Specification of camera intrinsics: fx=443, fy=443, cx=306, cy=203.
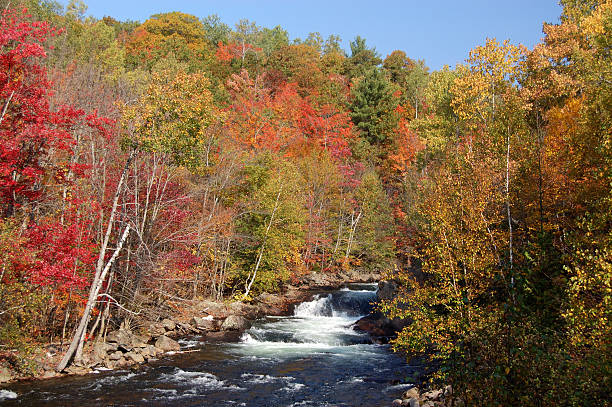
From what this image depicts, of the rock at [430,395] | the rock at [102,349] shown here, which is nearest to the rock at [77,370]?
the rock at [102,349]

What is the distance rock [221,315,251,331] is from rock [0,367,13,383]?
1139 cm

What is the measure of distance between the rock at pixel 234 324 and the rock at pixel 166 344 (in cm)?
440

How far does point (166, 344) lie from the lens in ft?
66.8

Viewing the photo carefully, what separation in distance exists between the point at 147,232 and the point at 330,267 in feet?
82.2

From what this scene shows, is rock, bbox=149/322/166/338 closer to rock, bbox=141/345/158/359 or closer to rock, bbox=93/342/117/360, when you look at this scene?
rock, bbox=141/345/158/359

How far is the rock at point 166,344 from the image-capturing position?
2017 centimetres

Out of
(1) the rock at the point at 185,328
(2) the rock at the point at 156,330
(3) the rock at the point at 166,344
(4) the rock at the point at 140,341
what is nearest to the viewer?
(4) the rock at the point at 140,341

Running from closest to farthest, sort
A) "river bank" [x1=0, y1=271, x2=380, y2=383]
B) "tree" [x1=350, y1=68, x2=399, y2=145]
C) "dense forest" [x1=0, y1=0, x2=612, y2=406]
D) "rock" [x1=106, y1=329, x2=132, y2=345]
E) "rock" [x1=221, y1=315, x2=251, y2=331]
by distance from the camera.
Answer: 1. "dense forest" [x1=0, y1=0, x2=612, y2=406]
2. "river bank" [x1=0, y1=271, x2=380, y2=383]
3. "rock" [x1=106, y1=329, x2=132, y2=345]
4. "rock" [x1=221, y1=315, x2=251, y2=331]
5. "tree" [x1=350, y1=68, x2=399, y2=145]

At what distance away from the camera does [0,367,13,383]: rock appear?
48.3 feet

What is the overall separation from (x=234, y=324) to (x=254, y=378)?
8.29m

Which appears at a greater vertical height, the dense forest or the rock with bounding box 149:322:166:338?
the dense forest

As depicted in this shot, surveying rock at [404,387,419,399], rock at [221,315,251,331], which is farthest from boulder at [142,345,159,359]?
rock at [404,387,419,399]

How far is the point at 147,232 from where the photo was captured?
72.0 feet

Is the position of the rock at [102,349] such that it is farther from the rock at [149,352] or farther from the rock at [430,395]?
the rock at [430,395]
